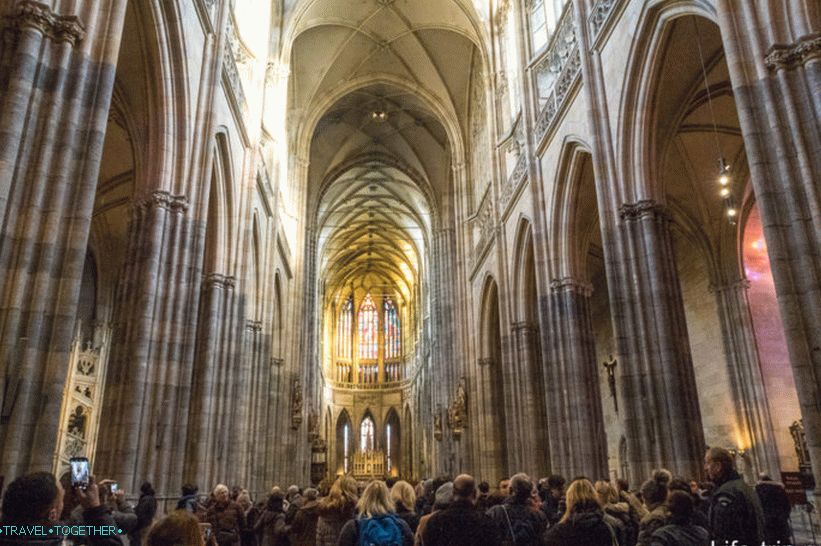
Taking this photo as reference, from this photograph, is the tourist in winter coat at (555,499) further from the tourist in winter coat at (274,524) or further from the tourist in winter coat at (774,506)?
the tourist in winter coat at (274,524)

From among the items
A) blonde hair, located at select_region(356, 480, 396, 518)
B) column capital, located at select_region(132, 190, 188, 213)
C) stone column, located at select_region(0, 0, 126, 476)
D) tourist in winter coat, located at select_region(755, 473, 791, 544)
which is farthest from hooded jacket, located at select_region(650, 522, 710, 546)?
column capital, located at select_region(132, 190, 188, 213)

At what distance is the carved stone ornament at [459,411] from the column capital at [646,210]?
14.4 metres

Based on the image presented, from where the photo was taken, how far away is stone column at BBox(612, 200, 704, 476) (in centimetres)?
920

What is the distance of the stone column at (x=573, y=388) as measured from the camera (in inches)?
521

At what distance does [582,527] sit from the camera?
11.7 ft

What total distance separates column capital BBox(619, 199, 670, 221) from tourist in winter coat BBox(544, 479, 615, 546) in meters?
7.65

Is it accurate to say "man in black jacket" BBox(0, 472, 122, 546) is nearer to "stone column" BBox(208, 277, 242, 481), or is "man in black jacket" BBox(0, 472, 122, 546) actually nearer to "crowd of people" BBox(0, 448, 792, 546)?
"crowd of people" BBox(0, 448, 792, 546)

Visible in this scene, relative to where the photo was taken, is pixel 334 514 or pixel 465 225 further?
pixel 465 225

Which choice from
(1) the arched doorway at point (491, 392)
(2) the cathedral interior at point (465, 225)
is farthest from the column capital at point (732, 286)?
(1) the arched doorway at point (491, 392)

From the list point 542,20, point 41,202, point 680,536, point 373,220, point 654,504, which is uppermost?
point 373,220

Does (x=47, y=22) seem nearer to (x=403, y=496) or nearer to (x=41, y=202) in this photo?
(x=41, y=202)

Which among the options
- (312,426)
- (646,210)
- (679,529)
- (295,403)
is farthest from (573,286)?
(312,426)

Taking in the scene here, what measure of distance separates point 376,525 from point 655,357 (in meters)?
7.09

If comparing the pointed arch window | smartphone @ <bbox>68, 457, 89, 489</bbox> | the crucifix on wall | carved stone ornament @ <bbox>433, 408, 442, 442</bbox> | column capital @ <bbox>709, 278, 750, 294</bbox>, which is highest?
the pointed arch window
